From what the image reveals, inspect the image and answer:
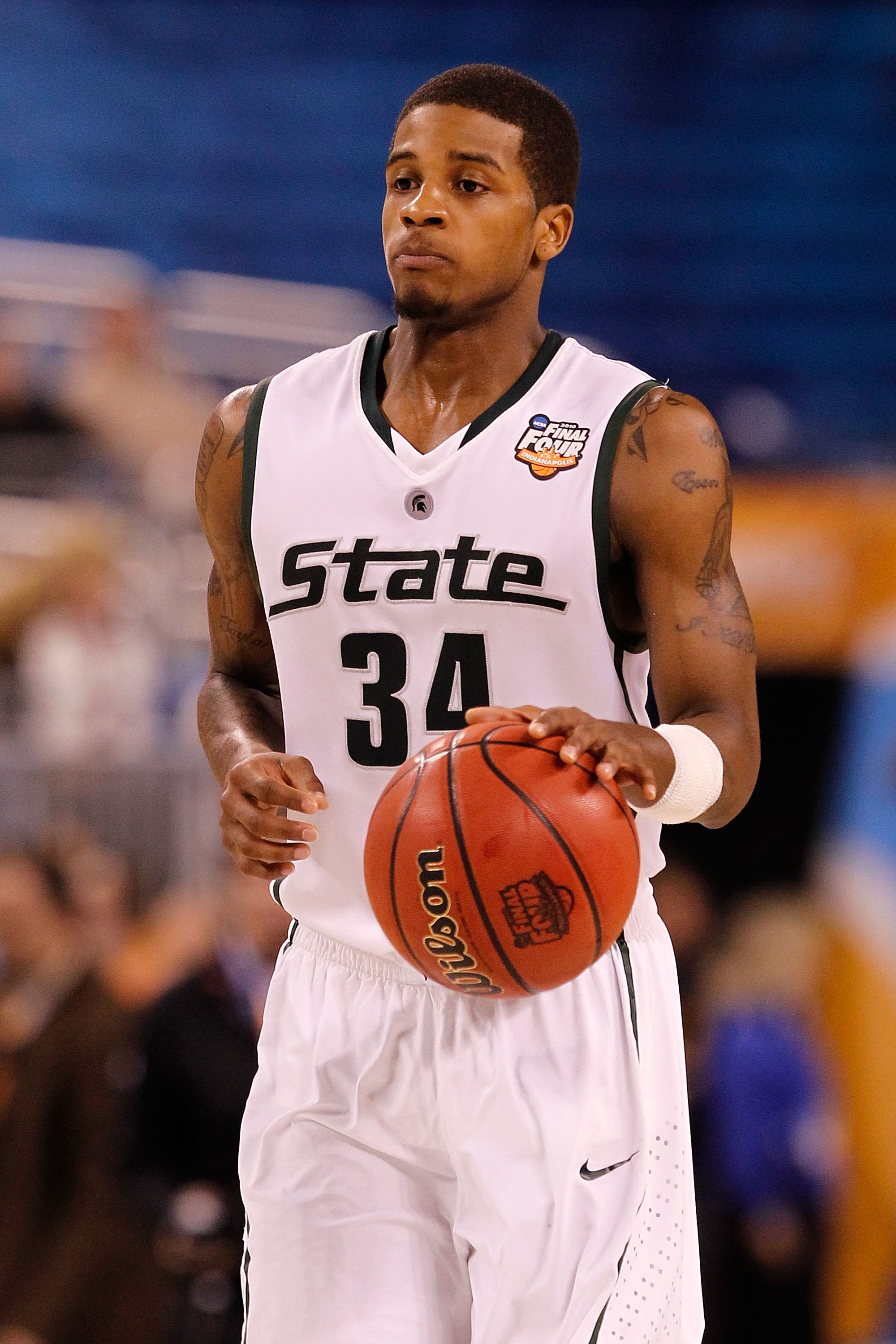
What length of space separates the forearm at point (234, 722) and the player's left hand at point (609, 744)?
596 millimetres

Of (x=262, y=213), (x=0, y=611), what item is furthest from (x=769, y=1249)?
(x=262, y=213)

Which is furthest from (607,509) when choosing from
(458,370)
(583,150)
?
(583,150)

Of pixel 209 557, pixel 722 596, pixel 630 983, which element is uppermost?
pixel 209 557

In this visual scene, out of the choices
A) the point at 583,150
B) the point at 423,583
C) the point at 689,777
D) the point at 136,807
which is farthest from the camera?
the point at 583,150

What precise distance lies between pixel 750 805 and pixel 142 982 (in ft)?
10.9

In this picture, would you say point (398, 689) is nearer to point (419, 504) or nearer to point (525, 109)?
point (419, 504)

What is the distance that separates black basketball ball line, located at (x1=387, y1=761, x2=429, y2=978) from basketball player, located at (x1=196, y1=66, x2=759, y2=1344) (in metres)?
0.16

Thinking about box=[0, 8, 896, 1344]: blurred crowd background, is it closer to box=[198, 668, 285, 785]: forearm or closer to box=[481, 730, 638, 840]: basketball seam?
box=[198, 668, 285, 785]: forearm

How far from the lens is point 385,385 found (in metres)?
3.14

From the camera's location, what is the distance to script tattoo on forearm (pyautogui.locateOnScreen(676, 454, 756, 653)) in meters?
2.79

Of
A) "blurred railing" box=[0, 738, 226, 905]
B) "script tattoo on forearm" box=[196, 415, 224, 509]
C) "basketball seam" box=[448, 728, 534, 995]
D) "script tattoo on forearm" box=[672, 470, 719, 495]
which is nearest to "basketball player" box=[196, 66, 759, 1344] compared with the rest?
"script tattoo on forearm" box=[672, 470, 719, 495]

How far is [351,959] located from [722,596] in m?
0.88

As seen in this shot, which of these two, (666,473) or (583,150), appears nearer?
(666,473)

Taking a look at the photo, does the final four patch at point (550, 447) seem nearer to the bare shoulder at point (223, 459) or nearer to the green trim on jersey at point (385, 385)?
the green trim on jersey at point (385, 385)
